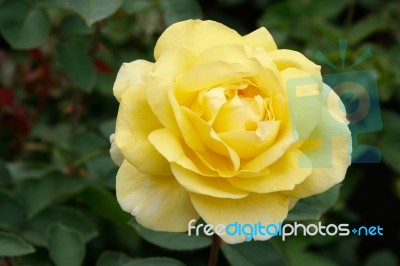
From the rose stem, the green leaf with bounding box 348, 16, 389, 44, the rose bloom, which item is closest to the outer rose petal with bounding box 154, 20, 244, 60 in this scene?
the rose bloom

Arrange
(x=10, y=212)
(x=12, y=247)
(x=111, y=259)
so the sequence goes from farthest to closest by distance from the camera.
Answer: (x=10, y=212) → (x=111, y=259) → (x=12, y=247)

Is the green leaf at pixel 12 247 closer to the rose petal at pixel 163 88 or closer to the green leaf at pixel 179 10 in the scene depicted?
the rose petal at pixel 163 88

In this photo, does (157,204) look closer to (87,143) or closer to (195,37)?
(195,37)

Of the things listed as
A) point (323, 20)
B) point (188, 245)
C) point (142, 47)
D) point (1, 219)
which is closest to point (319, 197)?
point (188, 245)

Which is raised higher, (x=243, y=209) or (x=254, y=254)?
(x=243, y=209)

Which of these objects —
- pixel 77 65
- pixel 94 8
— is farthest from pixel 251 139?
pixel 77 65

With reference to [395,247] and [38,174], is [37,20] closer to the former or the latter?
[38,174]

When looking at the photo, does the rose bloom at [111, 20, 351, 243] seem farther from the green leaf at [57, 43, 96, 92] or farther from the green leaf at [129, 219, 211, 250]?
the green leaf at [57, 43, 96, 92]
